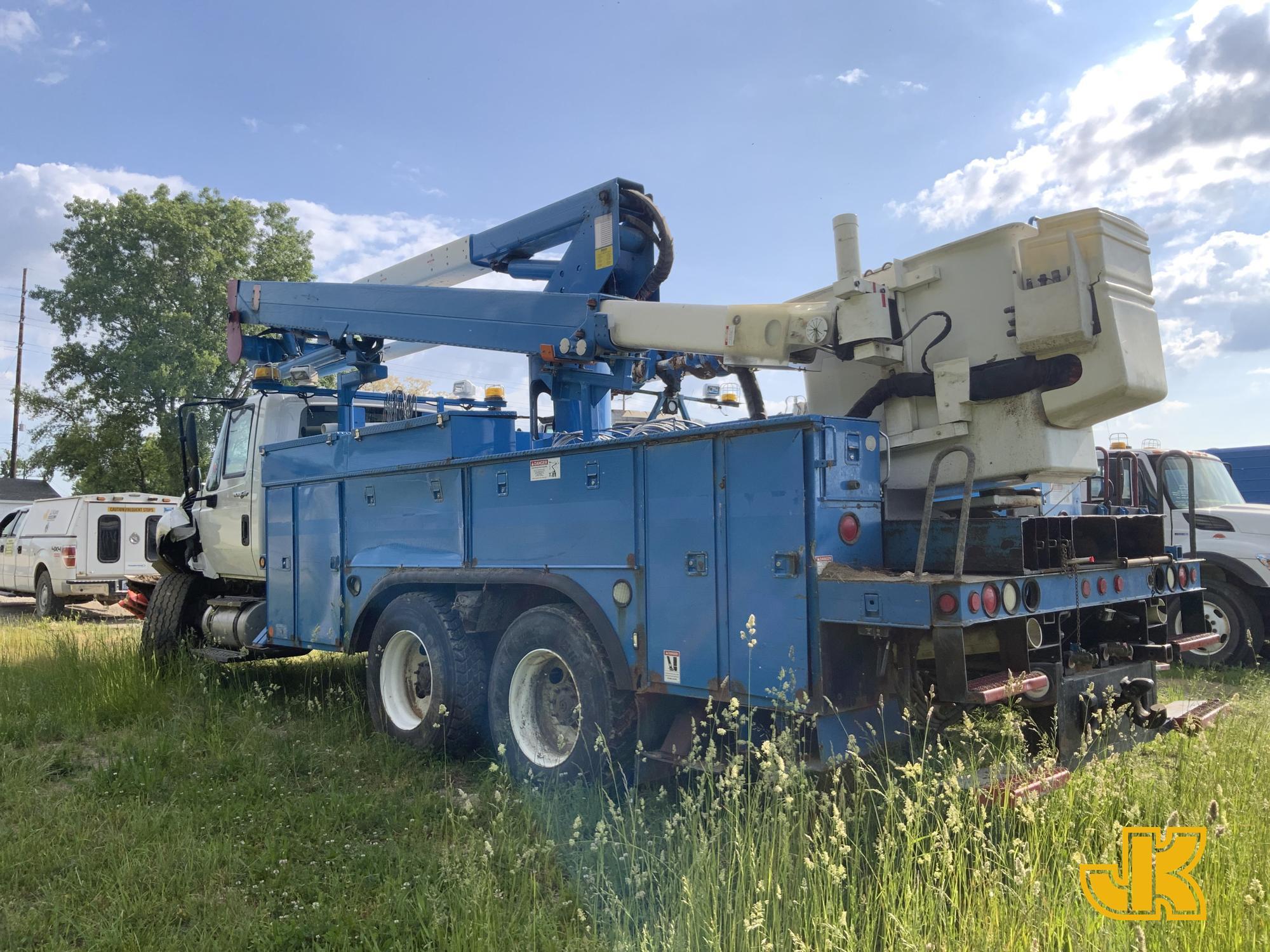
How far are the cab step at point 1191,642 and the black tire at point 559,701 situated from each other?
10.6ft

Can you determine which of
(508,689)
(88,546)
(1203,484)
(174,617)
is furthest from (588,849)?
(88,546)

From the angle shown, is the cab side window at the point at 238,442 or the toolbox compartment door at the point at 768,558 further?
the cab side window at the point at 238,442

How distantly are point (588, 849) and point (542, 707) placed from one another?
1347 millimetres

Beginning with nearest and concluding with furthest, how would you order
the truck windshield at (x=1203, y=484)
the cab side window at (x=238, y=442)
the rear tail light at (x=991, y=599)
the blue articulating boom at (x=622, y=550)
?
the rear tail light at (x=991, y=599)
the blue articulating boom at (x=622, y=550)
the cab side window at (x=238, y=442)
the truck windshield at (x=1203, y=484)

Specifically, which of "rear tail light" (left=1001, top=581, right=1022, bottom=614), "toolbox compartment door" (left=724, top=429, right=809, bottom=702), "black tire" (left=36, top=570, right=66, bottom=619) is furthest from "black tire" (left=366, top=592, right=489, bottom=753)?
"black tire" (left=36, top=570, right=66, bottom=619)

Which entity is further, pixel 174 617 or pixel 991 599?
pixel 174 617

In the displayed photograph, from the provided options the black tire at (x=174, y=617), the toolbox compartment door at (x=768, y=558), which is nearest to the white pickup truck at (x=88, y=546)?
the black tire at (x=174, y=617)

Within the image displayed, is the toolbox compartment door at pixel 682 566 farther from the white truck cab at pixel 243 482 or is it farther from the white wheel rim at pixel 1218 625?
the white wheel rim at pixel 1218 625

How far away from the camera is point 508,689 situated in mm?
5457

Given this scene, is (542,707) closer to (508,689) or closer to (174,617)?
(508,689)

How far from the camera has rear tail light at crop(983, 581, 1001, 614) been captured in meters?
3.75

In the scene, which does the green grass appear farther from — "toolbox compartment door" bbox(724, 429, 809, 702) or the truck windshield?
the truck windshield

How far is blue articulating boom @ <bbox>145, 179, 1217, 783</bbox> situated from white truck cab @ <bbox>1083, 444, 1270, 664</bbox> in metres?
4.08

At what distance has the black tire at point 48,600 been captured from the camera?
1644cm
